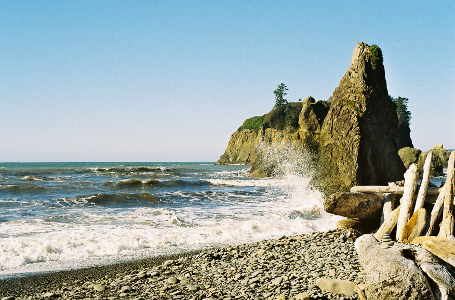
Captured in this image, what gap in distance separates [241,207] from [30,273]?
10.5 m

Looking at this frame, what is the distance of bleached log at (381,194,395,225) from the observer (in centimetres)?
824

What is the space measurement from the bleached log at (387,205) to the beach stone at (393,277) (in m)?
4.76

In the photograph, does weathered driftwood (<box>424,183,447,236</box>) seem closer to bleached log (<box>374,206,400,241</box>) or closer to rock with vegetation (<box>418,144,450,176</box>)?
bleached log (<box>374,206,400,241</box>)

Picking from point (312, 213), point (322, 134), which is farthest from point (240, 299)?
point (322, 134)

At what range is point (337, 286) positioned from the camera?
4414mm

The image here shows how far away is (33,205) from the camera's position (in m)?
15.9

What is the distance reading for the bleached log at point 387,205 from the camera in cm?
824

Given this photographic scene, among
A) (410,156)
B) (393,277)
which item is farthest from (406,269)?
(410,156)

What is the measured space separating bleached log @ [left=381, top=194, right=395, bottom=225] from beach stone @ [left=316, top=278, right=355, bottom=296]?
4252 millimetres

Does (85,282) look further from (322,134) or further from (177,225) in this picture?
(322,134)

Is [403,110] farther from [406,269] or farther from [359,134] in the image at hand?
[406,269]

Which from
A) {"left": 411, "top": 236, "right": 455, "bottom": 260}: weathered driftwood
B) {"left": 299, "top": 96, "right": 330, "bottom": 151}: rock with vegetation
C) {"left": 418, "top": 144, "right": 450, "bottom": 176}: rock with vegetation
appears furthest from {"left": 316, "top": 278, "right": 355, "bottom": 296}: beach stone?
{"left": 299, "top": 96, "right": 330, "bottom": 151}: rock with vegetation

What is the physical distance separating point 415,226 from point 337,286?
332 cm

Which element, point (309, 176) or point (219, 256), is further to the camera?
point (309, 176)
